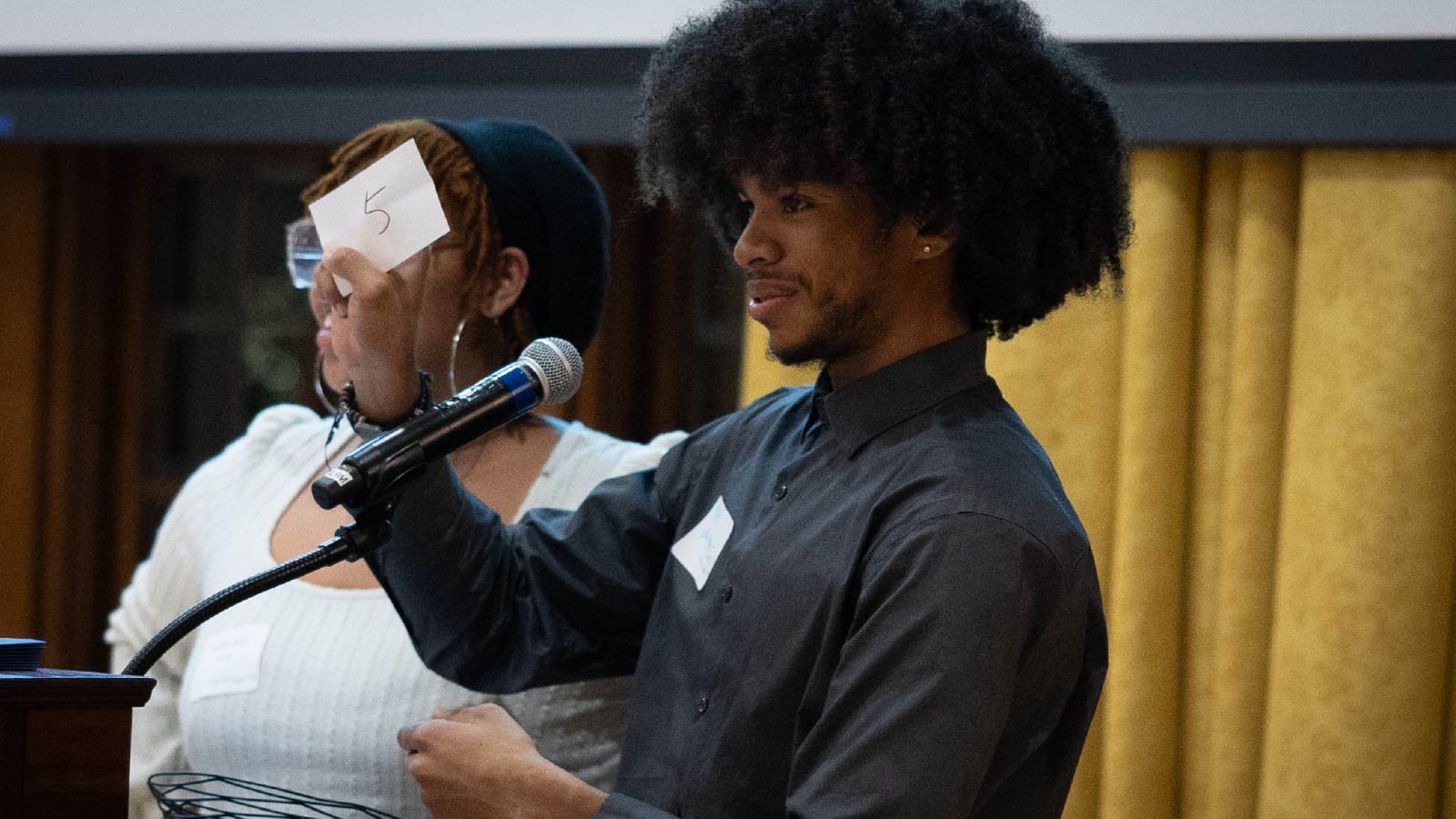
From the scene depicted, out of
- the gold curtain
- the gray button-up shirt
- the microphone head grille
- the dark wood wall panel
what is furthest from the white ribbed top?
the dark wood wall panel

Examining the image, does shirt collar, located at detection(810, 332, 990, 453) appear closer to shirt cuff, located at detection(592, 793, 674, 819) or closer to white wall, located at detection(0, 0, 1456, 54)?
shirt cuff, located at detection(592, 793, 674, 819)

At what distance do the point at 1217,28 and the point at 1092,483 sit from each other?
0.72 meters

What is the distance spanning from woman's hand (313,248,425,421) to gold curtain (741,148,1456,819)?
1.20 metres

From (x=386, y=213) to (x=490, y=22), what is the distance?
1.34 metres

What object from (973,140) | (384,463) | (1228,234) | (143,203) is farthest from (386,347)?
(143,203)

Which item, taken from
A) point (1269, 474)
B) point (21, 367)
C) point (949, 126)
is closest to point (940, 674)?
point (949, 126)

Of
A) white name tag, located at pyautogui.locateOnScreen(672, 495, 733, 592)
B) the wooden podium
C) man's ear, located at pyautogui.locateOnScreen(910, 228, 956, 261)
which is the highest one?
man's ear, located at pyautogui.locateOnScreen(910, 228, 956, 261)

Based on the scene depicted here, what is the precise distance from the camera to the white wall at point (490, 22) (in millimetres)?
2250

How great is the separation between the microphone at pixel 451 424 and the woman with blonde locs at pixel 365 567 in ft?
1.37

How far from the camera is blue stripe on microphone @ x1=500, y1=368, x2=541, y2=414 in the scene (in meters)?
1.22

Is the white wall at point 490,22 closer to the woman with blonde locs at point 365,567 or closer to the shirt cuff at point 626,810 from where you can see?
the woman with blonde locs at point 365,567

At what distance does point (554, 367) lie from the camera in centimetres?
126

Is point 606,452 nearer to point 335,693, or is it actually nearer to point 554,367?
point 335,693

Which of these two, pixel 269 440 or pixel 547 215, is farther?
pixel 269 440
